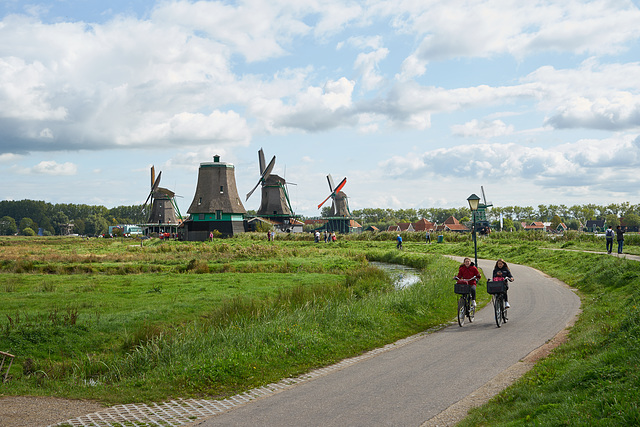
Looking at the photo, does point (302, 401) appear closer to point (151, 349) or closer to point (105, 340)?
point (151, 349)

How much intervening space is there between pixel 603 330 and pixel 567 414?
5.68m

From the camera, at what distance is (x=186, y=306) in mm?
19000

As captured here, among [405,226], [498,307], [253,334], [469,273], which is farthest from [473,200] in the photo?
[405,226]

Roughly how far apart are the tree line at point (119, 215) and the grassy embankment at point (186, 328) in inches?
5308

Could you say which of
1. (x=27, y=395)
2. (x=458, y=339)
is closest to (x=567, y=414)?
(x=458, y=339)

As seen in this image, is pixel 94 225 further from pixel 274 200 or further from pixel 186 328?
pixel 186 328

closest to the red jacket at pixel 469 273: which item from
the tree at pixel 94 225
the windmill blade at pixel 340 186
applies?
the windmill blade at pixel 340 186

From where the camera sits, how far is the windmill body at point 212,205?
7138 centimetres

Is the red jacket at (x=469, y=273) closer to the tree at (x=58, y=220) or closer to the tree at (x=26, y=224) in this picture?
the tree at (x=26, y=224)

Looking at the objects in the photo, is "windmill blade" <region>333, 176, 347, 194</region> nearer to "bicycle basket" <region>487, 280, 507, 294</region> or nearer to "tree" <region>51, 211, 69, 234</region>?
"bicycle basket" <region>487, 280, 507, 294</region>

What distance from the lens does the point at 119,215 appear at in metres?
192

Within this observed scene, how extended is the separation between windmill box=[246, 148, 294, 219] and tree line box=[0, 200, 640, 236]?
72.2 meters

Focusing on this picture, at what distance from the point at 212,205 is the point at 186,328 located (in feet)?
A: 191

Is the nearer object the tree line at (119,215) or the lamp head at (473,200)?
the lamp head at (473,200)
